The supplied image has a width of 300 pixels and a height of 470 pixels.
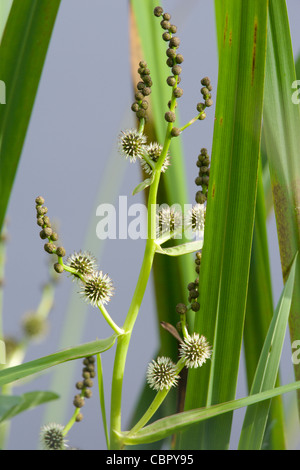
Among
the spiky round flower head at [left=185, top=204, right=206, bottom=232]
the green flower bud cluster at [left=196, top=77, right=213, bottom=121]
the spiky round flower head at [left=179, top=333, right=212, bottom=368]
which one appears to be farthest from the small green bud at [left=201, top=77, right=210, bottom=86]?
the spiky round flower head at [left=179, top=333, right=212, bottom=368]

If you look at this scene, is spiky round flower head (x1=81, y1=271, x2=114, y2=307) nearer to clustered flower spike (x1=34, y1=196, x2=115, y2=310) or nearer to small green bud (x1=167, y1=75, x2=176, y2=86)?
clustered flower spike (x1=34, y1=196, x2=115, y2=310)

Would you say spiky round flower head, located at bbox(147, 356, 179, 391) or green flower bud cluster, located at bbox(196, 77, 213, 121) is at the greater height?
green flower bud cluster, located at bbox(196, 77, 213, 121)

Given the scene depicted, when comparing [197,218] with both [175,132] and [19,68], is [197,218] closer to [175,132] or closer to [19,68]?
[175,132]

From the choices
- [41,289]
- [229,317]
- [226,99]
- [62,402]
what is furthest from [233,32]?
[62,402]

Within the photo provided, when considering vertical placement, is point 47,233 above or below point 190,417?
above

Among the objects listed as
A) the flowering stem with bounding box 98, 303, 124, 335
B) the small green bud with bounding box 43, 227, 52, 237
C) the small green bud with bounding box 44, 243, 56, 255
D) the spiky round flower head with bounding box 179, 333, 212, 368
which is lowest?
the spiky round flower head with bounding box 179, 333, 212, 368

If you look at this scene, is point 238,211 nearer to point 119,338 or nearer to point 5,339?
point 119,338

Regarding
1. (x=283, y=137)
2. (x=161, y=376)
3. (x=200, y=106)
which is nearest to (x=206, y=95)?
(x=200, y=106)

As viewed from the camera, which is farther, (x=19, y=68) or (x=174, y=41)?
(x=19, y=68)
